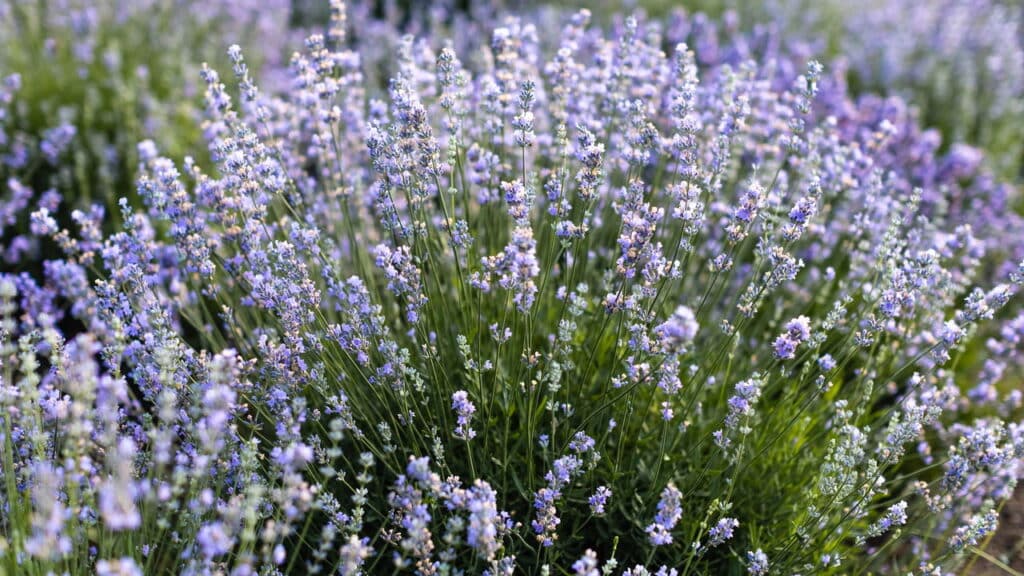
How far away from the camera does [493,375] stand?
2.76 metres

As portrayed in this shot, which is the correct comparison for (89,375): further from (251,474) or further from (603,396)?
(603,396)

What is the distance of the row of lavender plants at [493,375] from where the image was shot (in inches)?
85.0

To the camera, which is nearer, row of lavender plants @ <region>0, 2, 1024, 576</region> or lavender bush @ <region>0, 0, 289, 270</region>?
row of lavender plants @ <region>0, 2, 1024, 576</region>

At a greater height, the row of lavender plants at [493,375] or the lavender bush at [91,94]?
the lavender bush at [91,94]

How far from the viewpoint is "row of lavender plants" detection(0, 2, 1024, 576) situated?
7.09ft

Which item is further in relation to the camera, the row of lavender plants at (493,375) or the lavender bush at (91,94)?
the lavender bush at (91,94)

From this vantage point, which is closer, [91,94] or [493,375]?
[493,375]

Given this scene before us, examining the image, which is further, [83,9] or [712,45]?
[83,9]

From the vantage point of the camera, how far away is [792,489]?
2.85 metres

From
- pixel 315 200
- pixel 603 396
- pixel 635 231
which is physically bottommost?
pixel 603 396

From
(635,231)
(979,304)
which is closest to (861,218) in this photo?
(979,304)

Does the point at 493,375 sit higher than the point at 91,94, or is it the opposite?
the point at 91,94

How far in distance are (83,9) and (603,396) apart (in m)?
5.85

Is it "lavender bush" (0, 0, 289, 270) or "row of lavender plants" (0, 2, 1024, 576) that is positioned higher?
"lavender bush" (0, 0, 289, 270)
